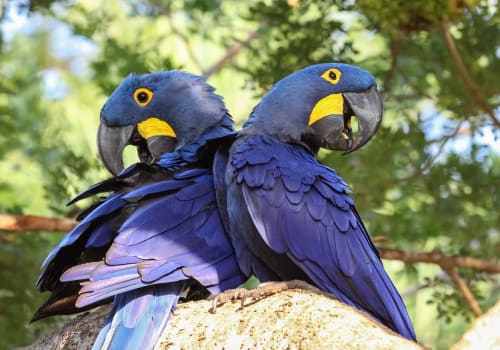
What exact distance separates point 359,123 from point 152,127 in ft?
2.50

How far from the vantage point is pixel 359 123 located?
2904 millimetres

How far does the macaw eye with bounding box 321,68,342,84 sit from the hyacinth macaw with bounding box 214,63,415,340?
0.60ft

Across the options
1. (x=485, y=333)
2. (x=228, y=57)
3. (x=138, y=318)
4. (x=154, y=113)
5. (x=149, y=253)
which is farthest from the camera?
(x=228, y=57)

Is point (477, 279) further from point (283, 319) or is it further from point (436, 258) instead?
point (283, 319)

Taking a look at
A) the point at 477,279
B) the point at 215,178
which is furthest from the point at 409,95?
the point at 215,178

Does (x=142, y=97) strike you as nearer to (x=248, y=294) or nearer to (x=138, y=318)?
(x=138, y=318)

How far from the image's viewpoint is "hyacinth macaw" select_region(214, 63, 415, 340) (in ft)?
8.15

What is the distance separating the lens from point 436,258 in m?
3.69

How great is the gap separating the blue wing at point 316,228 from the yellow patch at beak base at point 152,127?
59cm

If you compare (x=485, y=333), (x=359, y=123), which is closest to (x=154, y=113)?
(x=359, y=123)

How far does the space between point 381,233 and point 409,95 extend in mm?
860

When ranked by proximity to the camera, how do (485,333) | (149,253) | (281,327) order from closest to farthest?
(485,333), (281,327), (149,253)

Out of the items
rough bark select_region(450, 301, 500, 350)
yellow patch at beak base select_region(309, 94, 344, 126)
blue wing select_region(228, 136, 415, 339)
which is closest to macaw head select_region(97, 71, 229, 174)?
yellow patch at beak base select_region(309, 94, 344, 126)

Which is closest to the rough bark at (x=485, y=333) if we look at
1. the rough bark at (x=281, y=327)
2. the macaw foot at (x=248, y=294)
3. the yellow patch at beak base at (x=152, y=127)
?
the rough bark at (x=281, y=327)
